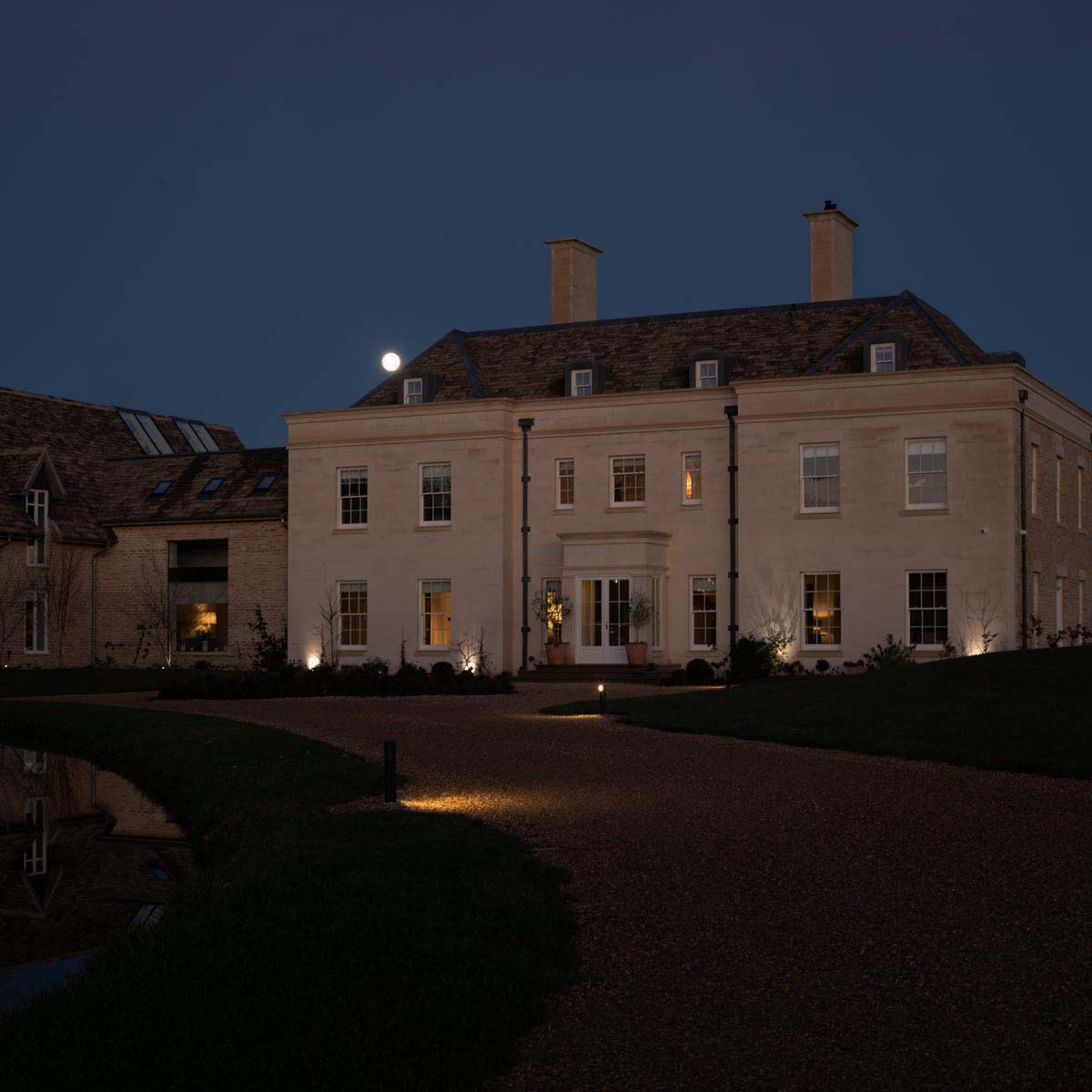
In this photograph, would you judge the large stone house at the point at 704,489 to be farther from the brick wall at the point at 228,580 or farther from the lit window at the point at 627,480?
the brick wall at the point at 228,580

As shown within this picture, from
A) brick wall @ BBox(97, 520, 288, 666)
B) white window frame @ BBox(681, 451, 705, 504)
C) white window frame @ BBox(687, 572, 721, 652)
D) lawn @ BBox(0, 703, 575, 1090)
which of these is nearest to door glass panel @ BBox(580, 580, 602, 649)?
white window frame @ BBox(687, 572, 721, 652)

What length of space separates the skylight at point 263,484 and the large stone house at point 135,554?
0.04 meters

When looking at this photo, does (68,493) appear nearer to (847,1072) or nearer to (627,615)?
(627,615)

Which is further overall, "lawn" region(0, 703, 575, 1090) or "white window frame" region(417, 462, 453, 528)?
"white window frame" region(417, 462, 453, 528)

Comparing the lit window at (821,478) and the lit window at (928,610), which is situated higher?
the lit window at (821,478)

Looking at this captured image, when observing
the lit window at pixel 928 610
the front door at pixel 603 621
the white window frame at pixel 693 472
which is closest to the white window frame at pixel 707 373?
the white window frame at pixel 693 472

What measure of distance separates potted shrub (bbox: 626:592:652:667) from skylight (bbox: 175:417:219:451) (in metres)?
25.5

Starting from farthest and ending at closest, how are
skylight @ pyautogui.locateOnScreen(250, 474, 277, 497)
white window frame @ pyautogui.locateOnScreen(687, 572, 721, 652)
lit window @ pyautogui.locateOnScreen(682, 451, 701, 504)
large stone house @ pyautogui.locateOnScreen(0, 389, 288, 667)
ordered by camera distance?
skylight @ pyautogui.locateOnScreen(250, 474, 277, 497), large stone house @ pyautogui.locateOnScreen(0, 389, 288, 667), lit window @ pyautogui.locateOnScreen(682, 451, 701, 504), white window frame @ pyautogui.locateOnScreen(687, 572, 721, 652)

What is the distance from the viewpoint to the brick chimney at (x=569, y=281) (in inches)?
1679

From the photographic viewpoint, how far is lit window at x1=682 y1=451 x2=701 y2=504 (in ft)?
122

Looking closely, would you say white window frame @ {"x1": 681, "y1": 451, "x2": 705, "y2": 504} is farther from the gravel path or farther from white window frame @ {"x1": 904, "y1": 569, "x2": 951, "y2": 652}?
the gravel path

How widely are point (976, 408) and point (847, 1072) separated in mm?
28856

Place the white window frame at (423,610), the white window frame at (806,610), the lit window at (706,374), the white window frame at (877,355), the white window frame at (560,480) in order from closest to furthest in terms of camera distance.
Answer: the white window frame at (806,610), the white window frame at (877,355), the lit window at (706,374), the white window frame at (560,480), the white window frame at (423,610)

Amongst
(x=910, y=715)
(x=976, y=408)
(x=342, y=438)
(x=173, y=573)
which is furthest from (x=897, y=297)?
(x=173, y=573)
